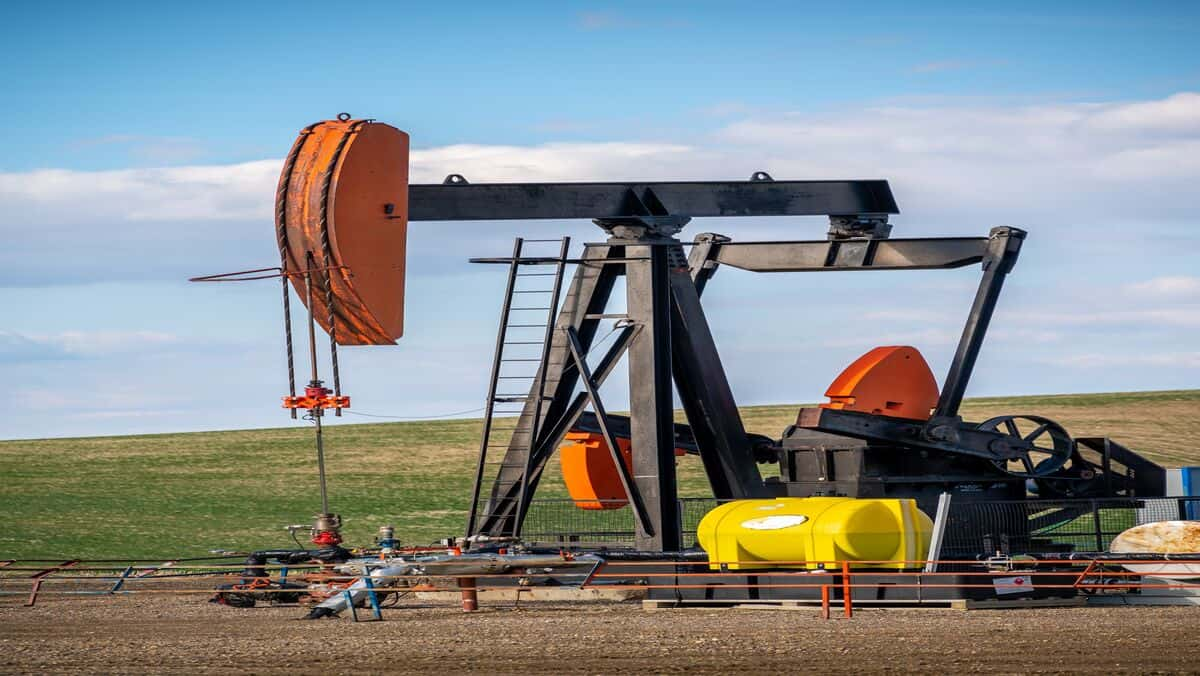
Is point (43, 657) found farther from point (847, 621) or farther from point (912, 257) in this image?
point (912, 257)

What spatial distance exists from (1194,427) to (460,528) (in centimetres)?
2281

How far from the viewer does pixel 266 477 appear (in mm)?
40000

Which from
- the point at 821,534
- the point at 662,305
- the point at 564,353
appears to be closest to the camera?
the point at 821,534

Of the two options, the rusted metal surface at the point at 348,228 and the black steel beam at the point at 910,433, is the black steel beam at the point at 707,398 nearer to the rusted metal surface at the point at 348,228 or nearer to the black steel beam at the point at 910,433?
the black steel beam at the point at 910,433

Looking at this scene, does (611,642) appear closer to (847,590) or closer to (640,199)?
(847,590)

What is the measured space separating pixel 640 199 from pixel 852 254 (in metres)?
2.96

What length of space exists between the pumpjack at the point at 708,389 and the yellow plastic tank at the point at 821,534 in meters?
0.98

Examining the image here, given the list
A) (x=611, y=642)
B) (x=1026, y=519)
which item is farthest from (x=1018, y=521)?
(x=611, y=642)

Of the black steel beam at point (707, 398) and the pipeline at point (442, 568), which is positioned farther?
the black steel beam at point (707, 398)

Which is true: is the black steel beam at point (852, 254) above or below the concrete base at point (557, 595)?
above

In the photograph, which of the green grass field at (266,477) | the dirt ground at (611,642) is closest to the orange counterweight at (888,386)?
the dirt ground at (611,642)

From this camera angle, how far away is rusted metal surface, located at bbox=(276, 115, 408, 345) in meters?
15.2

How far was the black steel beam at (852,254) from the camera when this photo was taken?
19297 millimetres

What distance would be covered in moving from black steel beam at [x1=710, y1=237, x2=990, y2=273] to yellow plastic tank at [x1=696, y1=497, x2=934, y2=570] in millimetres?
3793
